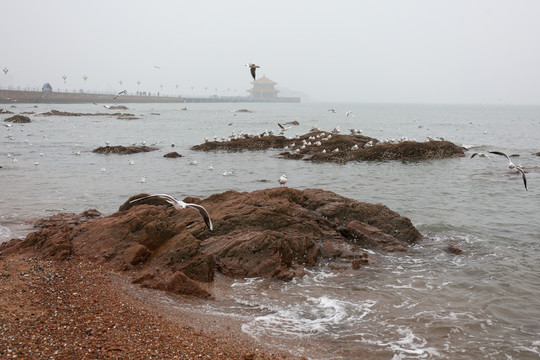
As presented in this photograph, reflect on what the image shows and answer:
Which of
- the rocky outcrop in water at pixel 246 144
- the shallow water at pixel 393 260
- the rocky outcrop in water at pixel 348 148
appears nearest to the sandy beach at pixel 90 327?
the shallow water at pixel 393 260

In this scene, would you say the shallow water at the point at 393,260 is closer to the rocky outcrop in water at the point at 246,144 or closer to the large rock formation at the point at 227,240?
the large rock formation at the point at 227,240

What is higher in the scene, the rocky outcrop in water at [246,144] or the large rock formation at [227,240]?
the rocky outcrop in water at [246,144]

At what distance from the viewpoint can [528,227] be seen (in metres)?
13.1

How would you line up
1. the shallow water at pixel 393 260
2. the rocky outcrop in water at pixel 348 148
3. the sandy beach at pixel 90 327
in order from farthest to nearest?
1. the rocky outcrop in water at pixel 348 148
2. the shallow water at pixel 393 260
3. the sandy beach at pixel 90 327

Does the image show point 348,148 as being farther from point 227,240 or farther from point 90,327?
point 90,327

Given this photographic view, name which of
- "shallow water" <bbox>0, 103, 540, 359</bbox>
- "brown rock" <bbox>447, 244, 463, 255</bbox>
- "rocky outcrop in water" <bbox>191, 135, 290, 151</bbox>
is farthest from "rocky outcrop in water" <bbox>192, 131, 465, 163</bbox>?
"brown rock" <bbox>447, 244, 463, 255</bbox>

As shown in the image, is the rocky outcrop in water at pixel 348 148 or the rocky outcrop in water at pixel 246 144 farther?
the rocky outcrop in water at pixel 246 144

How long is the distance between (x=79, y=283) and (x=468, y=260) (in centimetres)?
869

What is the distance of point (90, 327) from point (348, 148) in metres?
24.4

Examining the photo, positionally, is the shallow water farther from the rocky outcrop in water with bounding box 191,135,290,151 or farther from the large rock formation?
the rocky outcrop in water with bounding box 191,135,290,151

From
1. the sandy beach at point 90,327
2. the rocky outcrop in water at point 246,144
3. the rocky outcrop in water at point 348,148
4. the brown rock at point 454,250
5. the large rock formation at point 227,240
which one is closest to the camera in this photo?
the sandy beach at point 90,327

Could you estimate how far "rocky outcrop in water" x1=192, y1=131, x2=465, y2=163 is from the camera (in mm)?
26375

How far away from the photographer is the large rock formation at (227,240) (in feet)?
29.3

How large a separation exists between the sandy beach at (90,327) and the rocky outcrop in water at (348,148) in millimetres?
19886
